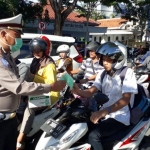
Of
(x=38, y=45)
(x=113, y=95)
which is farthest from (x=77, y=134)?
(x=38, y=45)

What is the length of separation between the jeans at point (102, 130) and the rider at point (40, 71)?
59 centimetres

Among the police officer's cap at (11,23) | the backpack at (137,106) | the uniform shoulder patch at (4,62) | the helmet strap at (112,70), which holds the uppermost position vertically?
the police officer's cap at (11,23)

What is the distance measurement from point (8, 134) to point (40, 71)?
0.86 meters

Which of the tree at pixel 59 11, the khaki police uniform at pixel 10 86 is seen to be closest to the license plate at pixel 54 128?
the khaki police uniform at pixel 10 86

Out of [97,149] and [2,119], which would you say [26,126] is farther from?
[97,149]

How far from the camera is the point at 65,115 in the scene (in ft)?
10.2

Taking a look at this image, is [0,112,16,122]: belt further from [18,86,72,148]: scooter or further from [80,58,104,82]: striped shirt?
[80,58,104,82]: striped shirt

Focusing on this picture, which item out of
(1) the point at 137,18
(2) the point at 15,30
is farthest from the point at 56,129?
(1) the point at 137,18

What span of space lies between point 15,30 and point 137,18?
3114 cm

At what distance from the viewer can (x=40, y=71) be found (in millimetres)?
3344

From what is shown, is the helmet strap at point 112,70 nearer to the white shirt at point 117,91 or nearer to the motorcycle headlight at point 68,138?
the white shirt at point 117,91

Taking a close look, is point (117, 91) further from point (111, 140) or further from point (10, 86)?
point (10, 86)

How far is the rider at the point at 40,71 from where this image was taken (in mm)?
3124

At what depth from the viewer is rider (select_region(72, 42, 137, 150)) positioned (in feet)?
9.37
